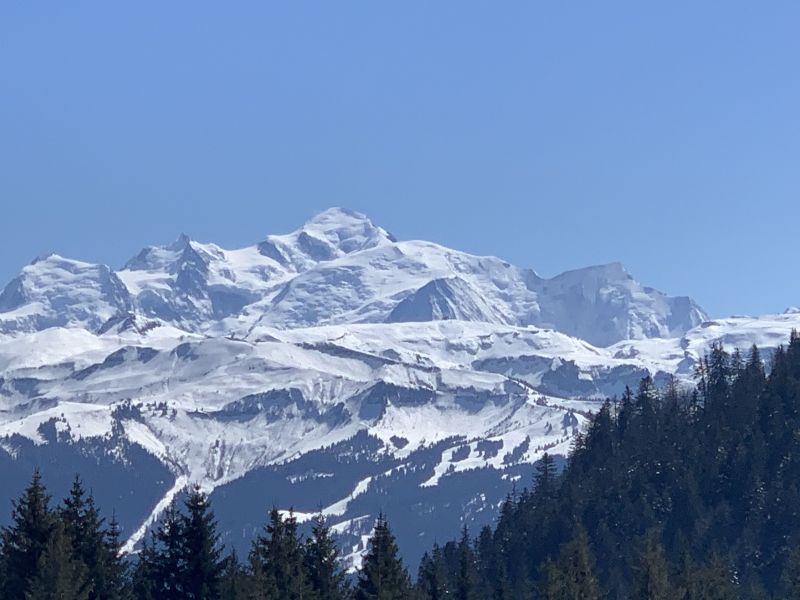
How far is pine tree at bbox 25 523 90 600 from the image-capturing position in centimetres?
6438

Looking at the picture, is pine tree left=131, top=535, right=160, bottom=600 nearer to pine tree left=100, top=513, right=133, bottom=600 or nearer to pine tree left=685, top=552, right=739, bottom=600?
pine tree left=100, top=513, right=133, bottom=600

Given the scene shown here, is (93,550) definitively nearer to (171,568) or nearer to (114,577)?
(114,577)

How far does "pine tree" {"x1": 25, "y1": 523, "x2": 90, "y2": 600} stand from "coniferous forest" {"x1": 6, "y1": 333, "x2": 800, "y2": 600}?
0.07 meters

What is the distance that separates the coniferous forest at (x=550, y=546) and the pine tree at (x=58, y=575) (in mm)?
72

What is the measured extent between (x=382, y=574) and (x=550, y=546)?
350 ft

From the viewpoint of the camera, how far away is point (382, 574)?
80.6 m

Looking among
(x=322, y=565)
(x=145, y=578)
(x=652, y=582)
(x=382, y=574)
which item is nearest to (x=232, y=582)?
(x=145, y=578)

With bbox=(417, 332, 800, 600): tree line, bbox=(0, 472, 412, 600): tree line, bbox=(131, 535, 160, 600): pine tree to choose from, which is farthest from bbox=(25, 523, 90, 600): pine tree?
bbox=(417, 332, 800, 600): tree line

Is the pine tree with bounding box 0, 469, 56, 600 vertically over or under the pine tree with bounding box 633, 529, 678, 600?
over

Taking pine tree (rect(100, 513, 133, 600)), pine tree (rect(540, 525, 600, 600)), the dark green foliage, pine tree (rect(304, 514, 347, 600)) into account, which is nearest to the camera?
pine tree (rect(100, 513, 133, 600))

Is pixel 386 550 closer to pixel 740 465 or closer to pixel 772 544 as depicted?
pixel 772 544

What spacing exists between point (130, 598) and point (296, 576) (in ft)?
26.0

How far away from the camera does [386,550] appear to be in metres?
81.5

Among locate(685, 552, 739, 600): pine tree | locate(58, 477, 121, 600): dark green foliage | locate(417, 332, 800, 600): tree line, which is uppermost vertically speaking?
locate(417, 332, 800, 600): tree line
